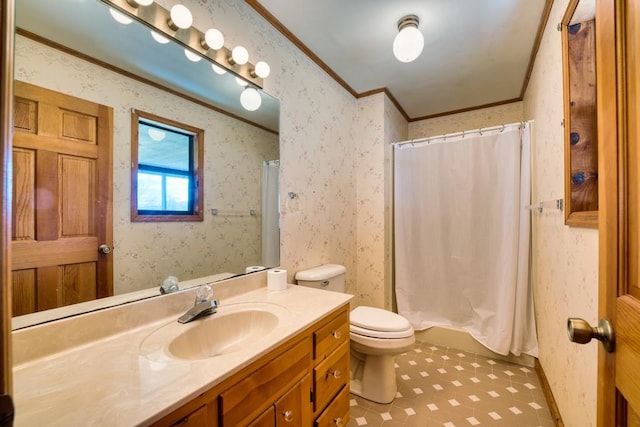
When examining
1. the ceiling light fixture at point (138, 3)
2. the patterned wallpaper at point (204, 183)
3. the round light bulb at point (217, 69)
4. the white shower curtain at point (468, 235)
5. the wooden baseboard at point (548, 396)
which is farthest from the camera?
the white shower curtain at point (468, 235)

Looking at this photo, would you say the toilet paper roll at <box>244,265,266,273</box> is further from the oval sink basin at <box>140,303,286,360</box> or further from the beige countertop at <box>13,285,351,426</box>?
the beige countertop at <box>13,285,351,426</box>

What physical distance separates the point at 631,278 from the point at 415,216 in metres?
1.98

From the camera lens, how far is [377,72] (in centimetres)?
210

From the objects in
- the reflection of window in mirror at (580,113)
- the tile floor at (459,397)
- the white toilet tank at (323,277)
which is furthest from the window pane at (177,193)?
the reflection of window in mirror at (580,113)

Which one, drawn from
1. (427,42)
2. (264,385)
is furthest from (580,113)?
(264,385)

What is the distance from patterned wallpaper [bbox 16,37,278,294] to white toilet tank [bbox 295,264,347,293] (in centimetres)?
35

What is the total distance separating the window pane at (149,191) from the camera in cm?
102

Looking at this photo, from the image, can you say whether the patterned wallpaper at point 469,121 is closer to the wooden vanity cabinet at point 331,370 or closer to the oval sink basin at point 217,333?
the wooden vanity cabinet at point 331,370

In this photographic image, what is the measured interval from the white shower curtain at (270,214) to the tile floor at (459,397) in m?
1.02

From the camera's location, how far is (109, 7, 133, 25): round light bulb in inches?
37.1

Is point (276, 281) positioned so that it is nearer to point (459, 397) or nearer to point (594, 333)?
point (594, 333)

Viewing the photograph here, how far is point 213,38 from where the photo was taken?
3.92ft

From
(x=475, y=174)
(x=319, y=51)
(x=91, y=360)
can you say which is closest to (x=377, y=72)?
(x=319, y=51)

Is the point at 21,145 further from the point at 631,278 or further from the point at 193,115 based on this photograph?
the point at 631,278
